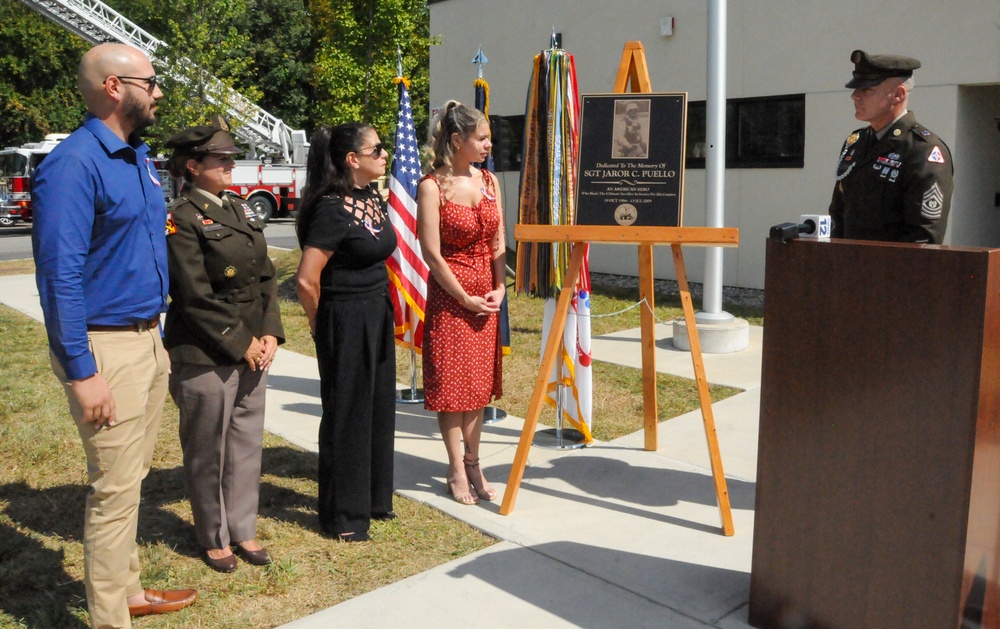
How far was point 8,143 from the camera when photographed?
36.1 meters

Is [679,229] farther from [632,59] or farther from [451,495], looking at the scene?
[451,495]

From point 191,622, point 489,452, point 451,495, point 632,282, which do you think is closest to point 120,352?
point 191,622

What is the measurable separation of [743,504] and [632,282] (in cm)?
818

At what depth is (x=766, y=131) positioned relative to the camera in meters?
11.1

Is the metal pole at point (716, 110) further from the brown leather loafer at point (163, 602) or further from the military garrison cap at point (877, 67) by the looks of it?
the brown leather loafer at point (163, 602)

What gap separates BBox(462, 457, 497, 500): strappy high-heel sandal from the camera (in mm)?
4555

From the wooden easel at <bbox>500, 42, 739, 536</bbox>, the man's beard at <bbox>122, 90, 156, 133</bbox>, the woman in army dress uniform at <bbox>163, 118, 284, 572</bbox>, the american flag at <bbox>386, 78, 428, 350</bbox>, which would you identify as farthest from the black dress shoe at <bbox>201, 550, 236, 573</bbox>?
the american flag at <bbox>386, 78, 428, 350</bbox>

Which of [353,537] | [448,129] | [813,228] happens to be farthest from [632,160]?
[353,537]

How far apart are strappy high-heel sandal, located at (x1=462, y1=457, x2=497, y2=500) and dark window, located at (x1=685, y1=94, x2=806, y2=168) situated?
6.96m

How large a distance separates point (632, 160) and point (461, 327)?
1.15m

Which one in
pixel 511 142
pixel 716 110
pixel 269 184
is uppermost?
pixel 511 142

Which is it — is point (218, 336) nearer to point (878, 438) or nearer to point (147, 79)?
point (147, 79)

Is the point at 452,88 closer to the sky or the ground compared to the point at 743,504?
closer to the sky

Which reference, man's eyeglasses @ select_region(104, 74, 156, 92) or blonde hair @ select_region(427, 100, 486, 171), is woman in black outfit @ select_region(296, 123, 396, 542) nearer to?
blonde hair @ select_region(427, 100, 486, 171)
